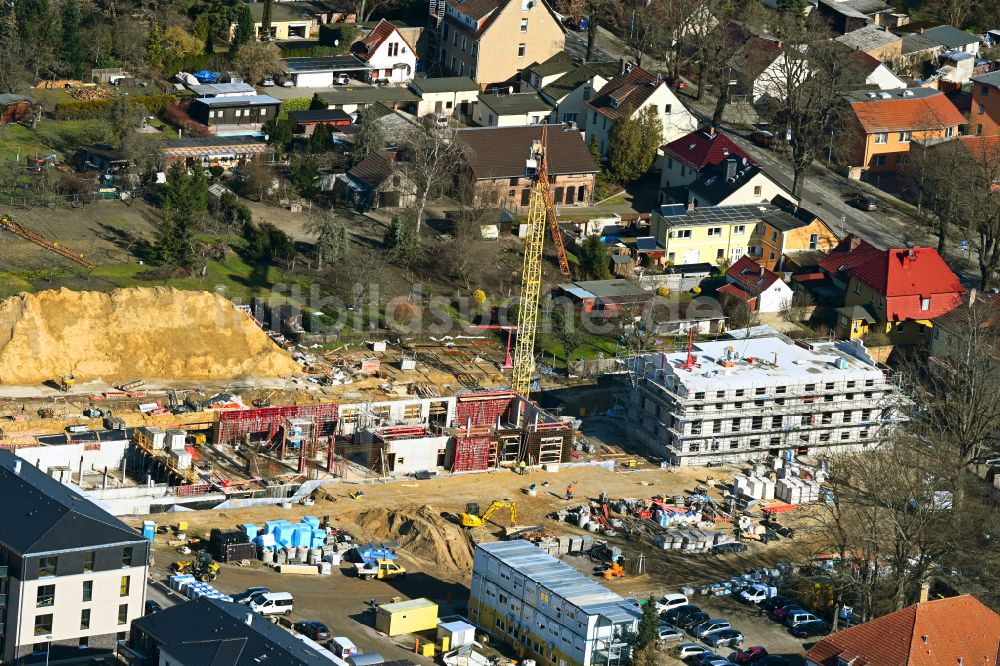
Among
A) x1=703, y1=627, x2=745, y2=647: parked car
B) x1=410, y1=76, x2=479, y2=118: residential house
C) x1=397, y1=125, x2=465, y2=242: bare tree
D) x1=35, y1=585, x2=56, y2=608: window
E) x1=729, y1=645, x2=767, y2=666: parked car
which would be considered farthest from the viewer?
x1=410, y1=76, x2=479, y2=118: residential house

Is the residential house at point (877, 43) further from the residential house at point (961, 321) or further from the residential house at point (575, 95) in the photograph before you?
the residential house at point (961, 321)

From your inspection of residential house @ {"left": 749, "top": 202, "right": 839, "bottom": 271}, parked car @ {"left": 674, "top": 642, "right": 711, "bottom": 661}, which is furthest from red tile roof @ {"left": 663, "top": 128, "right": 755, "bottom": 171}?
parked car @ {"left": 674, "top": 642, "right": 711, "bottom": 661}

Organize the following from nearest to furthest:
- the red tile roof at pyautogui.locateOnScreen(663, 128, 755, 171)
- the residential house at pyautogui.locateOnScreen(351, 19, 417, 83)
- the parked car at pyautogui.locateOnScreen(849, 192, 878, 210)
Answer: the red tile roof at pyautogui.locateOnScreen(663, 128, 755, 171) < the parked car at pyautogui.locateOnScreen(849, 192, 878, 210) < the residential house at pyautogui.locateOnScreen(351, 19, 417, 83)

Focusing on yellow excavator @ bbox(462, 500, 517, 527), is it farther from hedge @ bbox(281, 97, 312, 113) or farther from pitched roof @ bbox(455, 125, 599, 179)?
hedge @ bbox(281, 97, 312, 113)

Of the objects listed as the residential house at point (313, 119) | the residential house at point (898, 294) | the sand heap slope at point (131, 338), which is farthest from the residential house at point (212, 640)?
A: the residential house at point (313, 119)

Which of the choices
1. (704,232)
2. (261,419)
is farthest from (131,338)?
(704,232)

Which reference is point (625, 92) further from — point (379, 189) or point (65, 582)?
point (65, 582)
